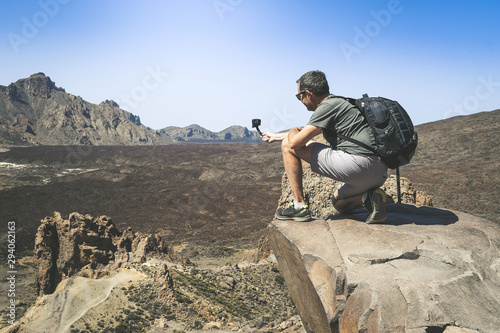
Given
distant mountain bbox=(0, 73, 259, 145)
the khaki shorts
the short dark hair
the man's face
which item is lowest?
the khaki shorts

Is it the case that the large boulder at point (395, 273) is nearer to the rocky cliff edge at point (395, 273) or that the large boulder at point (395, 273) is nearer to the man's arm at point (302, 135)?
the rocky cliff edge at point (395, 273)

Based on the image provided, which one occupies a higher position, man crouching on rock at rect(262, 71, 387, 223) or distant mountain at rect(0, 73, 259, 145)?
distant mountain at rect(0, 73, 259, 145)

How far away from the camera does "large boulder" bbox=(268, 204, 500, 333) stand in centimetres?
322

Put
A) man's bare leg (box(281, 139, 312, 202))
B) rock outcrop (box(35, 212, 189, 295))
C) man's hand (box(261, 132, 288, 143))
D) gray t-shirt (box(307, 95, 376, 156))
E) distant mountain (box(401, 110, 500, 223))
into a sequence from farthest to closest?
1. distant mountain (box(401, 110, 500, 223))
2. rock outcrop (box(35, 212, 189, 295))
3. man's hand (box(261, 132, 288, 143))
4. man's bare leg (box(281, 139, 312, 202))
5. gray t-shirt (box(307, 95, 376, 156))

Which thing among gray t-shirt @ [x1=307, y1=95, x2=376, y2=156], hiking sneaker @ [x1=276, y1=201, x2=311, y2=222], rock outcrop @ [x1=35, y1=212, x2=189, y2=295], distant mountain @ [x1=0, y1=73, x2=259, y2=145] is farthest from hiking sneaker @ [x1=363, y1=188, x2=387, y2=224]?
distant mountain @ [x1=0, y1=73, x2=259, y2=145]

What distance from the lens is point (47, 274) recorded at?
15.3 m

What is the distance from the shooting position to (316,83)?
4.44 m

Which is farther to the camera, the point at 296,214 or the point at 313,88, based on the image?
the point at 296,214

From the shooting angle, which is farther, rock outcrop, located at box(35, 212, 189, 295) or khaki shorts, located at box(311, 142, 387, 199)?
rock outcrop, located at box(35, 212, 189, 295)

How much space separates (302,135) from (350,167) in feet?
2.48

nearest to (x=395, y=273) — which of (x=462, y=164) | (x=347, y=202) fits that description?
(x=347, y=202)

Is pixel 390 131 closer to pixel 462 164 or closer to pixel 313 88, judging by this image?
pixel 313 88

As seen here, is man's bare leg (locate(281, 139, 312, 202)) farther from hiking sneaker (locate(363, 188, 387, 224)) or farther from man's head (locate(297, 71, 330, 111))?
hiking sneaker (locate(363, 188, 387, 224))

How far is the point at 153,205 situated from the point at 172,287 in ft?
126
